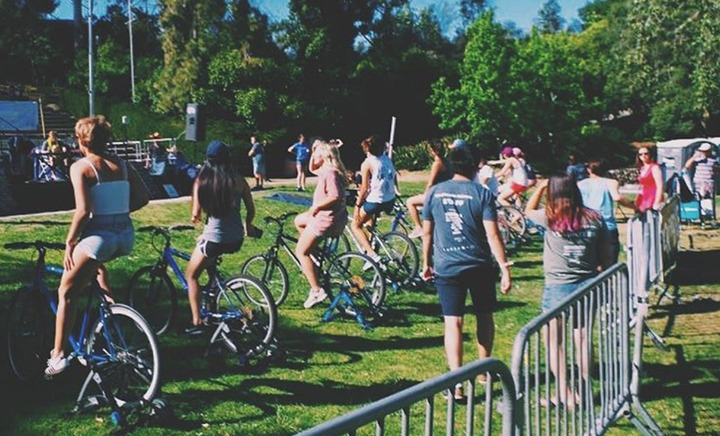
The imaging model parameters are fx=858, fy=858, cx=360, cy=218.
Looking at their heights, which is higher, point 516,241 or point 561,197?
point 561,197

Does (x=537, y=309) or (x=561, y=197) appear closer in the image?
(x=561, y=197)

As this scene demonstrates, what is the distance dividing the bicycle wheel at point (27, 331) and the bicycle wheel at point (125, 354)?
0.83m

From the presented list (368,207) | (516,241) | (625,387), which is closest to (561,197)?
(625,387)

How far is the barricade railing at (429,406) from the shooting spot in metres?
2.45

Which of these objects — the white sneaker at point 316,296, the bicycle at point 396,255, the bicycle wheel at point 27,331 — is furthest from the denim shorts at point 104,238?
the bicycle at point 396,255

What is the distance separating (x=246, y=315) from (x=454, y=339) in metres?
1.76

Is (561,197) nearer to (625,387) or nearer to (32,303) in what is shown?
(625,387)

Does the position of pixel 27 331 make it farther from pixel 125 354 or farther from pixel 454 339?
pixel 454 339

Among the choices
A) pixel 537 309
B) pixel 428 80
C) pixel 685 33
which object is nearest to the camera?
pixel 537 309

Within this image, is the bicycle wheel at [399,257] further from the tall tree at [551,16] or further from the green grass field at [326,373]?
the tall tree at [551,16]

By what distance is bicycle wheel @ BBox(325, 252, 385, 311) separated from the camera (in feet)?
27.8

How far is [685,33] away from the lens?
116 feet

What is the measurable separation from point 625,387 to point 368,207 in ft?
16.2

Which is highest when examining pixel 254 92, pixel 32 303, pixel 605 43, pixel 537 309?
pixel 605 43
